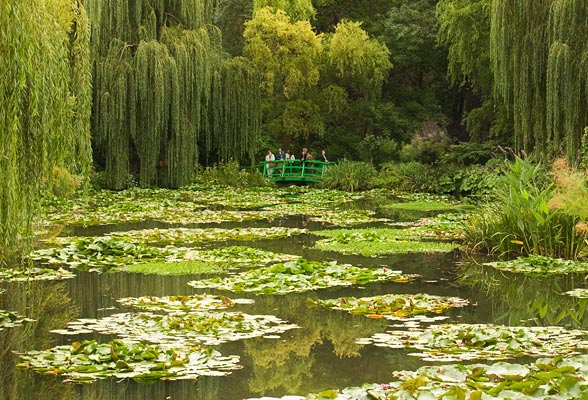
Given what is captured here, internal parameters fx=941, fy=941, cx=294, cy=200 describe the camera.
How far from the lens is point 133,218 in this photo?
1883cm

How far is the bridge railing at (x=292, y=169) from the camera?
32.6 meters

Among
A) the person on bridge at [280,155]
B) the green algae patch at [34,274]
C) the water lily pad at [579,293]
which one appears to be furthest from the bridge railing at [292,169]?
the water lily pad at [579,293]

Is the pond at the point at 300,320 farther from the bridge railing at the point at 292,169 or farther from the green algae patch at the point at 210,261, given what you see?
the bridge railing at the point at 292,169

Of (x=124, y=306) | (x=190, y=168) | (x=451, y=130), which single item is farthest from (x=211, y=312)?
(x=451, y=130)

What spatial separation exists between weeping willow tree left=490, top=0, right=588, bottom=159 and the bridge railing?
451 inches

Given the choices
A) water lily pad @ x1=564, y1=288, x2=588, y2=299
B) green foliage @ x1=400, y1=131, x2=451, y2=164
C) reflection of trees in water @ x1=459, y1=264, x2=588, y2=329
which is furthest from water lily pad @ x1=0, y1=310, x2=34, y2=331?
green foliage @ x1=400, y1=131, x2=451, y2=164

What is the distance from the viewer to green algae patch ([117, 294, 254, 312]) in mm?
9391

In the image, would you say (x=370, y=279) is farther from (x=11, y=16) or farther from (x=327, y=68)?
(x=327, y=68)

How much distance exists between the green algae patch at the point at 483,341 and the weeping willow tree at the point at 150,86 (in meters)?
17.7

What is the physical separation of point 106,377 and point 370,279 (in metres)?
5.10

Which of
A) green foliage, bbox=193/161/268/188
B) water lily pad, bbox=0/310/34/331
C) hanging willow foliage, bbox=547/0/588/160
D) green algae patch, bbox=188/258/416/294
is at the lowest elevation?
water lily pad, bbox=0/310/34/331

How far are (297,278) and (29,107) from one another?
392 centimetres

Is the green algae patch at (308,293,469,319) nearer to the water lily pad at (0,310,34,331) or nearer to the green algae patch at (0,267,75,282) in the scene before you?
the water lily pad at (0,310,34,331)

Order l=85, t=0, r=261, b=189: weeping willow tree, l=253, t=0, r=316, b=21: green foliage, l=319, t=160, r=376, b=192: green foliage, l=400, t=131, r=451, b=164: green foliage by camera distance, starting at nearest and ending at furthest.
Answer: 1. l=85, t=0, r=261, b=189: weeping willow tree
2. l=319, t=160, r=376, b=192: green foliage
3. l=400, t=131, r=451, b=164: green foliage
4. l=253, t=0, r=316, b=21: green foliage
